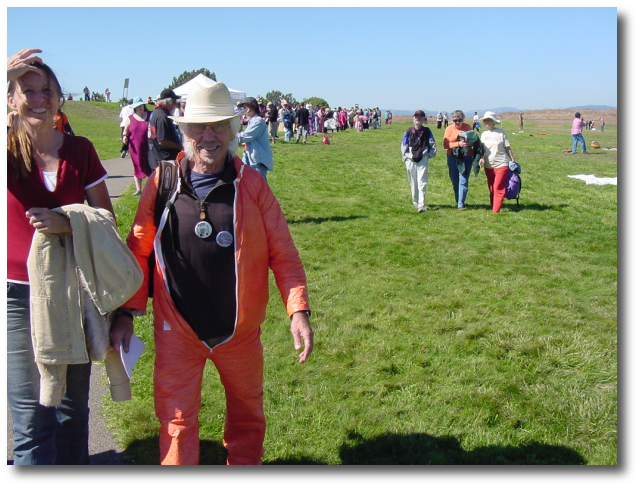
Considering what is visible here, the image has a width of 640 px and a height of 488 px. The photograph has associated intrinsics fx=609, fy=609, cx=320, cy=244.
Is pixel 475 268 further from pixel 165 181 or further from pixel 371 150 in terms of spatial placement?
pixel 371 150

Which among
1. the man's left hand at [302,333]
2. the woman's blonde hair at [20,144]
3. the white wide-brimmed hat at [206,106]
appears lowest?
the man's left hand at [302,333]

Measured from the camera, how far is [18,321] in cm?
269

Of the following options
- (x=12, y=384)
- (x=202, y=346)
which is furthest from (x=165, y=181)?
(x=12, y=384)

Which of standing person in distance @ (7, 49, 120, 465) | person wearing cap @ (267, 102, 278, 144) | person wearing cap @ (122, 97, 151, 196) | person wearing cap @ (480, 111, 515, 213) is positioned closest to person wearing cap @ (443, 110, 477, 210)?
person wearing cap @ (480, 111, 515, 213)

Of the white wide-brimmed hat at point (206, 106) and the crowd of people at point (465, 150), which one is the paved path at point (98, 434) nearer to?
the white wide-brimmed hat at point (206, 106)

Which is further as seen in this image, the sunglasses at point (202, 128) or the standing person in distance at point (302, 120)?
the standing person in distance at point (302, 120)

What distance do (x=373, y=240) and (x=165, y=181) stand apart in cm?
661

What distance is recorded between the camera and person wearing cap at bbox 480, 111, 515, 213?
1105 cm

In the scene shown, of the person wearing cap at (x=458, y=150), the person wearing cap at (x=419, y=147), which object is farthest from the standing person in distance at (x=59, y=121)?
the person wearing cap at (x=458, y=150)

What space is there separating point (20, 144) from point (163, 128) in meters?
5.58

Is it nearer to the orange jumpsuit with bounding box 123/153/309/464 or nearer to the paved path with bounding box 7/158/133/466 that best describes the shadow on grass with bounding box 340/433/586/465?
the orange jumpsuit with bounding box 123/153/309/464

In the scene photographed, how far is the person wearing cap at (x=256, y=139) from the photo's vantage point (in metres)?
9.46

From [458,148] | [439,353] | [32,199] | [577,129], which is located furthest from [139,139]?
[577,129]
